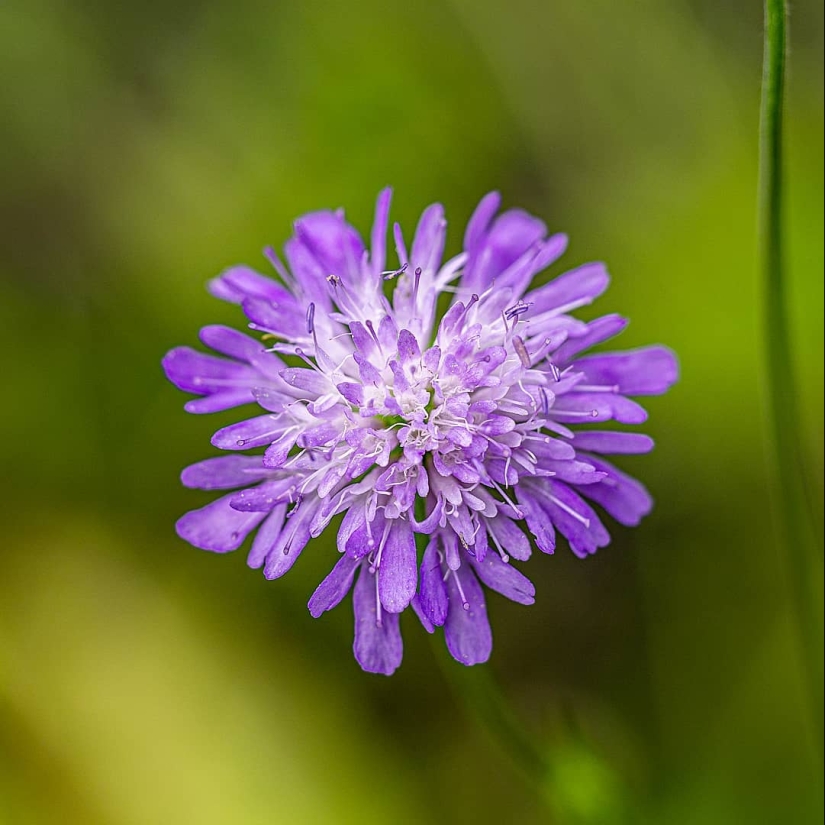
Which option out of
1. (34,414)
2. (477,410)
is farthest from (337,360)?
(34,414)

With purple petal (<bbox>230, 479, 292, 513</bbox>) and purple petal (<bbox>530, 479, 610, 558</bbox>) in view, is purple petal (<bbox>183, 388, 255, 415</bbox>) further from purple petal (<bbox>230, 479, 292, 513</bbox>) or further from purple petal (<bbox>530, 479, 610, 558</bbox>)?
purple petal (<bbox>530, 479, 610, 558</bbox>)

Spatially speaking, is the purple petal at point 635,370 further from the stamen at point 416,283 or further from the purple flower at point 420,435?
the stamen at point 416,283

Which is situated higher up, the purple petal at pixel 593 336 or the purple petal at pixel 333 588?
the purple petal at pixel 593 336

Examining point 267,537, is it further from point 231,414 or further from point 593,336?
point 231,414

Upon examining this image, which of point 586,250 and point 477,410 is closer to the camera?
point 477,410

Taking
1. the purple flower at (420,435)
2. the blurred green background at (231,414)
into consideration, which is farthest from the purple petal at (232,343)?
Result: the blurred green background at (231,414)

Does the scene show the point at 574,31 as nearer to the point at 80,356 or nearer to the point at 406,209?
the point at 406,209

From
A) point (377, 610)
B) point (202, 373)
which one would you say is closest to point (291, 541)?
point (377, 610)
